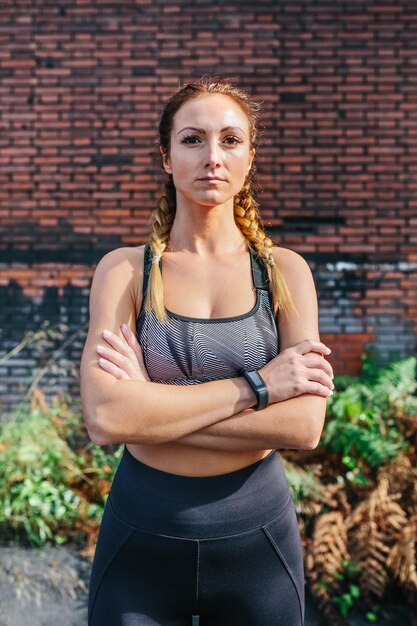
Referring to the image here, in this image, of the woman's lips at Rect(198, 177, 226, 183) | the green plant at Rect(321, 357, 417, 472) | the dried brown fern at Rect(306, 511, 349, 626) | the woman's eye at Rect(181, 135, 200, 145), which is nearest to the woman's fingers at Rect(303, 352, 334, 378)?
the woman's lips at Rect(198, 177, 226, 183)

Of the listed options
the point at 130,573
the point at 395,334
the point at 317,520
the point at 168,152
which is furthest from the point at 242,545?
A: the point at 395,334

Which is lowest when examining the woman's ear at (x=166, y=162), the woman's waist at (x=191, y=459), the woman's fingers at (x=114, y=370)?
the woman's waist at (x=191, y=459)

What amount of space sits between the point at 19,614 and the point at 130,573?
7.44ft

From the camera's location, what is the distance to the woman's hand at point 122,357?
70.1 inches

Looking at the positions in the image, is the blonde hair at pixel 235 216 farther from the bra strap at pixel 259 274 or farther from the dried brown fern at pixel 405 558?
the dried brown fern at pixel 405 558

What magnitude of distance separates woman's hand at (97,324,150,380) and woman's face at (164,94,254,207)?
47cm

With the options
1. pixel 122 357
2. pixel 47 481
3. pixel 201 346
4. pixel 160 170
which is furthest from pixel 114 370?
pixel 160 170

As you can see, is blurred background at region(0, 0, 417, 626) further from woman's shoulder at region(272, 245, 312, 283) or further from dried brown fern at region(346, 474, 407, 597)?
woman's shoulder at region(272, 245, 312, 283)

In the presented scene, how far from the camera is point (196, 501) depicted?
1.75 m

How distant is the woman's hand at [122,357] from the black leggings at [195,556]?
0.29m

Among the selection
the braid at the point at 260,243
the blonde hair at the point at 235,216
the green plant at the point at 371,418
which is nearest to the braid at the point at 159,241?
the blonde hair at the point at 235,216

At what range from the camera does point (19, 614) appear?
358 cm

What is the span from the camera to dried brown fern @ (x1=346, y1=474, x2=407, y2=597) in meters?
3.55

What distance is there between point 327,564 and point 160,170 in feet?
11.7
